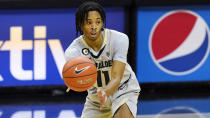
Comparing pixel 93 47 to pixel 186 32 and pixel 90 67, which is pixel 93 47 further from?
pixel 186 32

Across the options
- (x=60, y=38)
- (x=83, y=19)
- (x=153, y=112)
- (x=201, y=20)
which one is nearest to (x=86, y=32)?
(x=83, y=19)

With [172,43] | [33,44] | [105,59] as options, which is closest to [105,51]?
[105,59]

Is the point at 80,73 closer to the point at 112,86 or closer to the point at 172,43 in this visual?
the point at 112,86

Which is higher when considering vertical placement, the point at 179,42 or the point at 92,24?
the point at 92,24

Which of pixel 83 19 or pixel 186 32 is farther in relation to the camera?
pixel 186 32

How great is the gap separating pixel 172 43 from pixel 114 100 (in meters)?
3.32

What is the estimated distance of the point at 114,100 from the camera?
3711 mm

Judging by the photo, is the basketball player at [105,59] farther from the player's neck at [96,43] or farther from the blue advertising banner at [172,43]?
the blue advertising banner at [172,43]

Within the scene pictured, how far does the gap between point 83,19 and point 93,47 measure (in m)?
0.32

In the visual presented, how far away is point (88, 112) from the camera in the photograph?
3803 mm

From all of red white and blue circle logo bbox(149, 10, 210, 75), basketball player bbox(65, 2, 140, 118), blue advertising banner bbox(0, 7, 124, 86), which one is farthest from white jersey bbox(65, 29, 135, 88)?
red white and blue circle logo bbox(149, 10, 210, 75)

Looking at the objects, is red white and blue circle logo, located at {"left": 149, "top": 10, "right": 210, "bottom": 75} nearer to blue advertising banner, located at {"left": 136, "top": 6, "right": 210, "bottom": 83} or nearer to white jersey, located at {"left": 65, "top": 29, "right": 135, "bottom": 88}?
blue advertising banner, located at {"left": 136, "top": 6, "right": 210, "bottom": 83}

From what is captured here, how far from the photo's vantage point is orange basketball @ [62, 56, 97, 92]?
130 inches

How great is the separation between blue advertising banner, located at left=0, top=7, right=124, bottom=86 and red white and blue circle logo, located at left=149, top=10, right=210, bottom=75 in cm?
123
